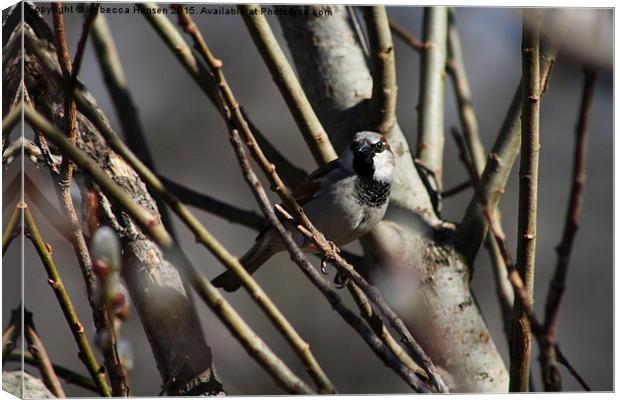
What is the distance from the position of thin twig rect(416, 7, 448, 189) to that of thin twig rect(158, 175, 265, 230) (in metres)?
0.62

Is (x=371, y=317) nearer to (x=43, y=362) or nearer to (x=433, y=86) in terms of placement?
(x=43, y=362)

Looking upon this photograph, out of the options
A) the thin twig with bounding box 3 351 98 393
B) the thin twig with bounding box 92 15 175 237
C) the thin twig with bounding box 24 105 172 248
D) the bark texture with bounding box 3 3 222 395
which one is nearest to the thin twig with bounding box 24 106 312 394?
the thin twig with bounding box 24 105 172 248

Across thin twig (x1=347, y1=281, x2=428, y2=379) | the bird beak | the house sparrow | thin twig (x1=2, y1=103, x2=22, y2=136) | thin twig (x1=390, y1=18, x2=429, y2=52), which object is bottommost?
thin twig (x1=347, y1=281, x2=428, y2=379)

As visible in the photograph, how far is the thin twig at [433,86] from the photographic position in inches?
110

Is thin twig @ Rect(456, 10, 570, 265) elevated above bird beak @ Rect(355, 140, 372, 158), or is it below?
below

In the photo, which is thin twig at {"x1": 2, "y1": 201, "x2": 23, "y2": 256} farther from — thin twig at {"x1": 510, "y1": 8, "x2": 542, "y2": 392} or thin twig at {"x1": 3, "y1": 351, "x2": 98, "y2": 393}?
thin twig at {"x1": 510, "y1": 8, "x2": 542, "y2": 392}

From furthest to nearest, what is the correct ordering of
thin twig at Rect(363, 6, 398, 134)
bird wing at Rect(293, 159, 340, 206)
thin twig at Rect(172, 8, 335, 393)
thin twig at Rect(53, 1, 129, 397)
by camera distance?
bird wing at Rect(293, 159, 340, 206)
thin twig at Rect(363, 6, 398, 134)
thin twig at Rect(53, 1, 129, 397)
thin twig at Rect(172, 8, 335, 393)

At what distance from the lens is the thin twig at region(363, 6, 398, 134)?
2400mm

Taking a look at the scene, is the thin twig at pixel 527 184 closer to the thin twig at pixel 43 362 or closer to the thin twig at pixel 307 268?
the thin twig at pixel 307 268

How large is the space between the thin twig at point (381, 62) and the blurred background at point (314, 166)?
293 millimetres

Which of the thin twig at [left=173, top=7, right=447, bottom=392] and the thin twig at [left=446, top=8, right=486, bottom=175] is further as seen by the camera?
the thin twig at [left=446, top=8, right=486, bottom=175]

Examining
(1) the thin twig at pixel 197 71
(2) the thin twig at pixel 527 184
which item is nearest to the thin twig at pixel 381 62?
(1) the thin twig at pixel 197 71

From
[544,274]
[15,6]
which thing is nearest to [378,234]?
[544,274]

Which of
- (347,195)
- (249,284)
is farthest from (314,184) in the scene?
(249,284)
